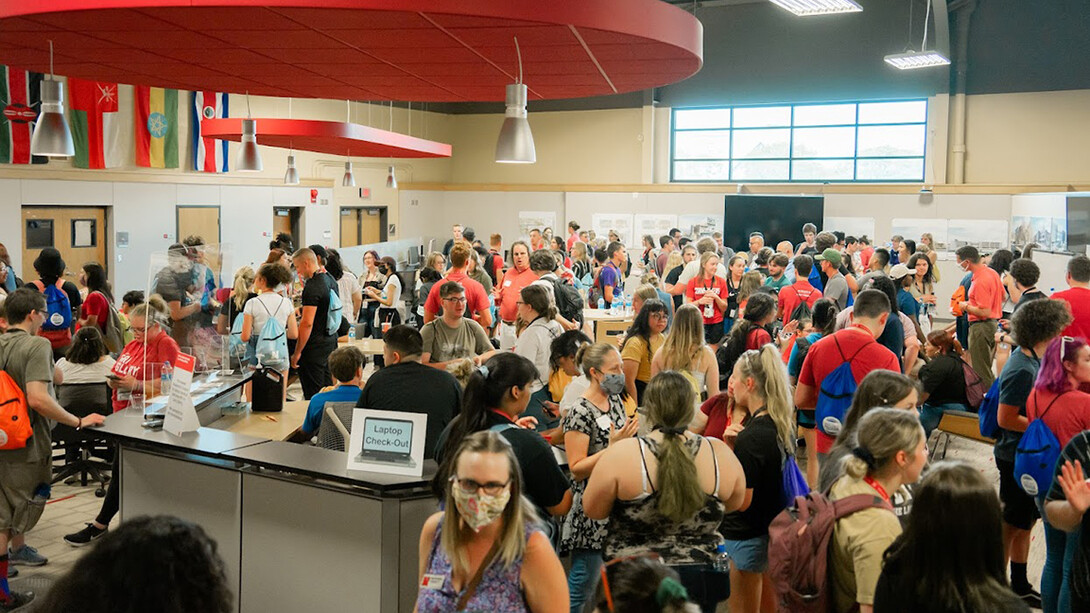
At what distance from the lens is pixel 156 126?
46.2 ft

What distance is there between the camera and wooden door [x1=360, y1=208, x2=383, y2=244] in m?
19.2

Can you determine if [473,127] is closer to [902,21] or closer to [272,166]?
[272,166]

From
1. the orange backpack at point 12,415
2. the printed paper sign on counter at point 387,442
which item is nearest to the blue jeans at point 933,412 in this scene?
the printed paper sign on counter at point 387,442

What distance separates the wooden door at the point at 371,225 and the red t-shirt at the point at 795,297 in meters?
12.8

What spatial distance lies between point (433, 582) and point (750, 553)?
5.41 ft

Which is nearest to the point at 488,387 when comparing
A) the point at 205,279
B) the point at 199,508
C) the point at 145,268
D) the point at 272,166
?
the point at 199,508

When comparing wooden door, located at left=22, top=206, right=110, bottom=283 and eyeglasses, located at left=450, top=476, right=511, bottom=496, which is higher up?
wooden door, located at left=22, top=206, right=110, bottom=283

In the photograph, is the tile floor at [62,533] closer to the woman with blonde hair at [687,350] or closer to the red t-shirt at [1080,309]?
the red t-shirt at [1080,309]

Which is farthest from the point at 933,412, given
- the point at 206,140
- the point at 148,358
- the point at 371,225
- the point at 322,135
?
the point at 371,225

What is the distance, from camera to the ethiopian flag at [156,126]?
13805 millimetres

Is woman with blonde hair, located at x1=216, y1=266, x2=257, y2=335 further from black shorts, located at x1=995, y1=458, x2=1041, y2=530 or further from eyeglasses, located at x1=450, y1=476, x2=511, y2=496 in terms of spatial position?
black shorts, located at x1=995, y1=458, x2=1041, y2=530

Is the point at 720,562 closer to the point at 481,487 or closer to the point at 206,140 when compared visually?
the point at 481,487

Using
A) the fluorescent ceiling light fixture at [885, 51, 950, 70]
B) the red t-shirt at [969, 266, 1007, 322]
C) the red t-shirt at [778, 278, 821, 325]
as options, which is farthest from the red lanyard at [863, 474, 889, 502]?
the fluorescent ceiling light fixture at [885, 51, 950, 70]

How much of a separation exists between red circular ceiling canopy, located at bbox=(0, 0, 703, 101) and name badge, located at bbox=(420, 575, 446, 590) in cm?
227
